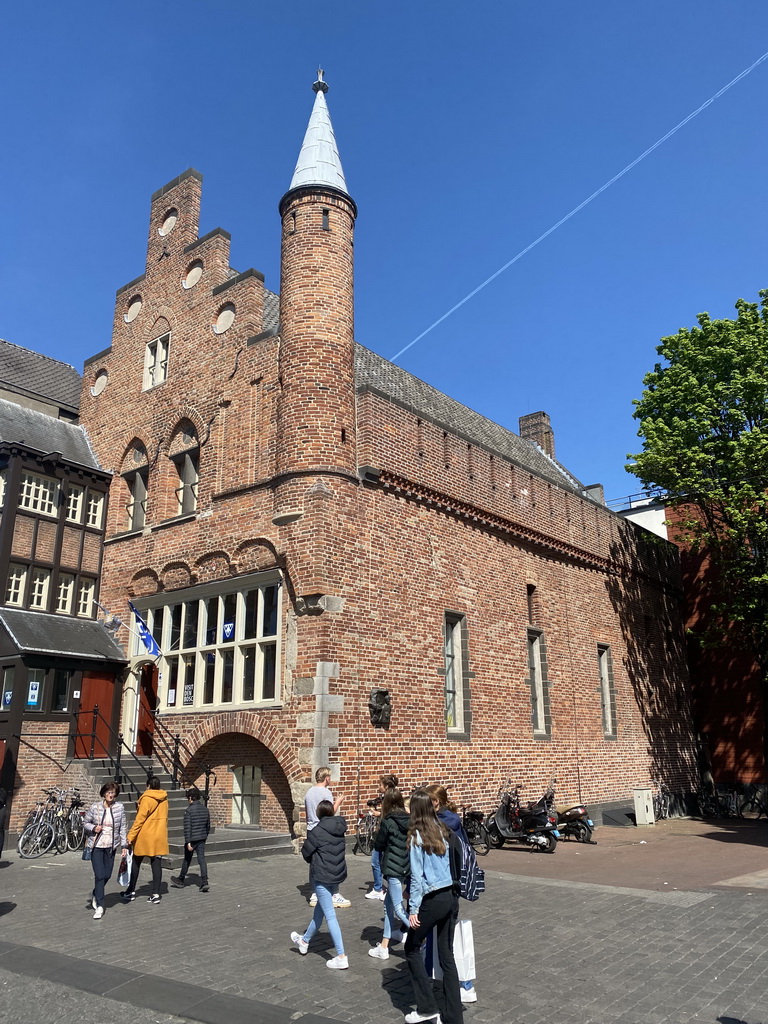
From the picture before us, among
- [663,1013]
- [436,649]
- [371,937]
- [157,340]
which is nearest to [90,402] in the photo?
[157,340]

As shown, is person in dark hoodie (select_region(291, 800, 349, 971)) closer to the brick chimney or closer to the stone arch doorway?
the stone arch doorway

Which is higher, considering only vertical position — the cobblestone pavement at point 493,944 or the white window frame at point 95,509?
the white window frame at point 95,509

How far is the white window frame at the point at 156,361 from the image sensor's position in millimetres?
19594

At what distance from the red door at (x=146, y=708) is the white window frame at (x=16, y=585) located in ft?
10.1

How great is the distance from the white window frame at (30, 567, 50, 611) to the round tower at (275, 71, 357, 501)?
22.6ft

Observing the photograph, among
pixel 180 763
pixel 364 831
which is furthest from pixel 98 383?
pixel 364 831

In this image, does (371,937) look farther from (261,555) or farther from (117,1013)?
(261,555)

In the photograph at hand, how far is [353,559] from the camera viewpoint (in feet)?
47.9

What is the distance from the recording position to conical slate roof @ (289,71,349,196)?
55.6 ft

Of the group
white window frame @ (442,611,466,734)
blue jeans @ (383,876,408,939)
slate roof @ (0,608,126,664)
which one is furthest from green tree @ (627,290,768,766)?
blue jeans @ (383,876,408,939)

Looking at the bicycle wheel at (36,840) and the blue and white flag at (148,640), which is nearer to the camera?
the bicycle wheel at (36,840)

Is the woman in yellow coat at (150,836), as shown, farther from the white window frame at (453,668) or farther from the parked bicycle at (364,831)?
the white window frame at (453,668)

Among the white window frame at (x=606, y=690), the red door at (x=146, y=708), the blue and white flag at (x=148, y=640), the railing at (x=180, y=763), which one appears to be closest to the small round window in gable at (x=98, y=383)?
the blue and white flag at (x=148, y=640)

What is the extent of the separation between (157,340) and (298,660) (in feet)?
33.7
